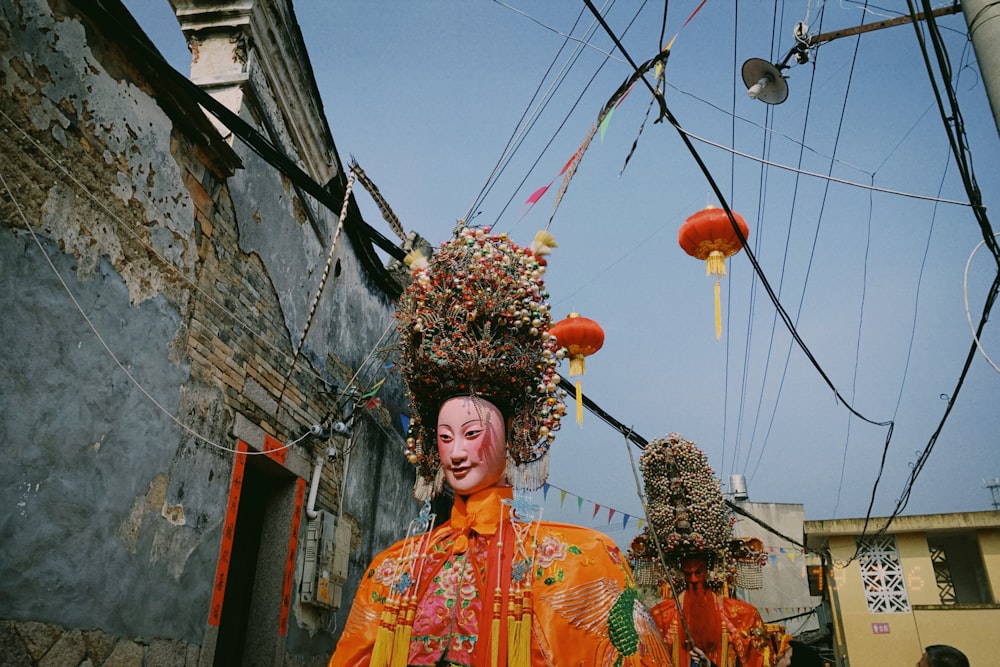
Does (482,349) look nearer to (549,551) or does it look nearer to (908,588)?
(549,551)

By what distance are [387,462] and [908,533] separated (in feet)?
30.2

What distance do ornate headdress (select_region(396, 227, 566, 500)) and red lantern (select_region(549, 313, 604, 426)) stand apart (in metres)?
4.71

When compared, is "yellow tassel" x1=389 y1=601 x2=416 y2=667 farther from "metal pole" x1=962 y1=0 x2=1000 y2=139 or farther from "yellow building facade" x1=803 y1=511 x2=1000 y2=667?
"yellow building facade" x1=803 y1=511 x2=1000 y2=667

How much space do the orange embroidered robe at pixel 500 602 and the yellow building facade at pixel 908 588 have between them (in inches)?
408

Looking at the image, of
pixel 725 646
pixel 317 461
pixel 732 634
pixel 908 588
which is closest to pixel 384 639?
pixel 725 646

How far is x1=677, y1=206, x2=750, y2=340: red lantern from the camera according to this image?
6113 millimetres

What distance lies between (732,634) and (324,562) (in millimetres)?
3598

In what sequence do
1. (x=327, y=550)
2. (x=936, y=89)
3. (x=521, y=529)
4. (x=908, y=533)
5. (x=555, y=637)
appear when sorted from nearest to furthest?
(x=555, y=637) < (x=521, y=529) < (x=936, y=89) < (x=327, y=550) < (x=908, y=533)

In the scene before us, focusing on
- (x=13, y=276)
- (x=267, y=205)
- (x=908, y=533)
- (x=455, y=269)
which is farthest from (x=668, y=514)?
(x=908, y=533)

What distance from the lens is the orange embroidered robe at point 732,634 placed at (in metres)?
5.48

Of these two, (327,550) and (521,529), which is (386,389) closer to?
(327,550)

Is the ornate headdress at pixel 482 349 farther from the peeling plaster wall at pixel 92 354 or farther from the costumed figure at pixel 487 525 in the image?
the peeling plaster wall at pixel 92 354

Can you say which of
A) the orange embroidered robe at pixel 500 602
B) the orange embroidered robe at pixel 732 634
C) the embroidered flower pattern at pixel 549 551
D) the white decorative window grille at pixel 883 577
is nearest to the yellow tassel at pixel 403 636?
the orange embroidered robe at pixel 500 602

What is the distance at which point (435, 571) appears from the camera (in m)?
3.09
